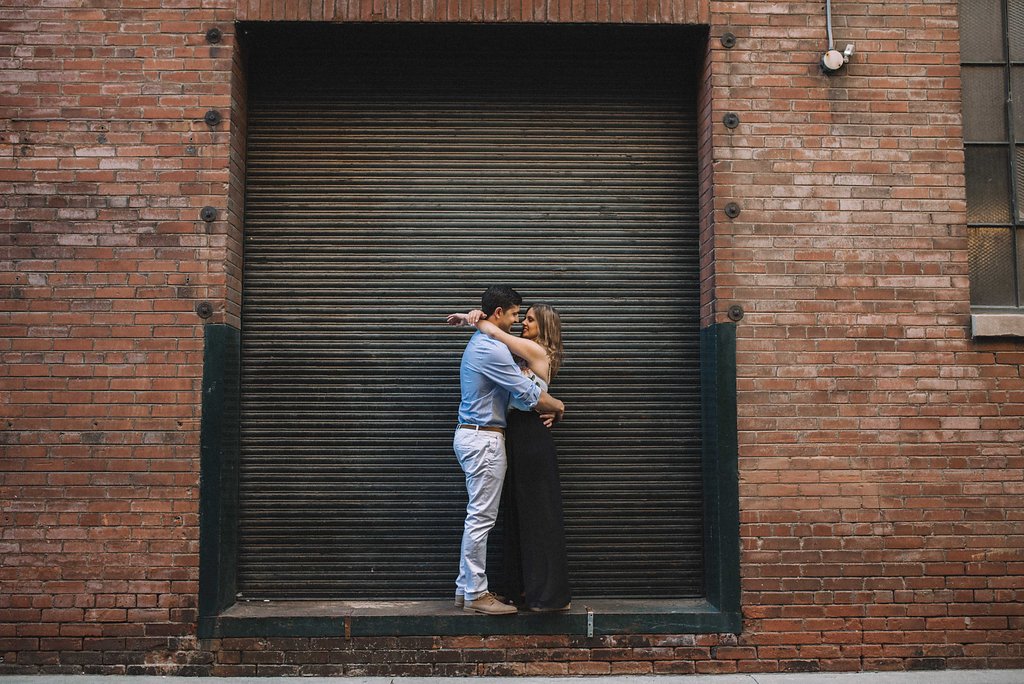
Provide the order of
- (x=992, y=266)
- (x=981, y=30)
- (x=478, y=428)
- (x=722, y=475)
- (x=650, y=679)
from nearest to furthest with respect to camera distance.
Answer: (x=650, y=679) < (x=478, y=428) < (x=722, y=475) < (x=992, y=266) < (x=981, y=30)

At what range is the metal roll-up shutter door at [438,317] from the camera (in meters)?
5.34

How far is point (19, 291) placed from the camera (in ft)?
16.4

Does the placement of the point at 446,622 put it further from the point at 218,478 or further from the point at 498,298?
the point at 498,298

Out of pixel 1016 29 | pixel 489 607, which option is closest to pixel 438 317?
pixel 489 607

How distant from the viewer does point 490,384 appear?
4.91 metres

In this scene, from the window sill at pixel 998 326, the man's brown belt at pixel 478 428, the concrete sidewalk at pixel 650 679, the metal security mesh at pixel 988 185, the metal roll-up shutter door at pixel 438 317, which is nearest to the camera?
the concrete sidewalk at pixel 650 679

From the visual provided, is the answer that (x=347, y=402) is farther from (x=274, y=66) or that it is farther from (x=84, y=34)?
(x=84, y=34)

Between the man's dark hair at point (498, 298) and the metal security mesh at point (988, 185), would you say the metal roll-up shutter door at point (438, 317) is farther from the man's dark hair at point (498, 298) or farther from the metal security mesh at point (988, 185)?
the metal security mesh at point (988, 185)

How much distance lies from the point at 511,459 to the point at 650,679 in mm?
1604

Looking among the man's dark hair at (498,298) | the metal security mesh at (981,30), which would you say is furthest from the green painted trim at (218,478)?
the metal security mesh at (981,30)

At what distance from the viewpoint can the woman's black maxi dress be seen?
4832 mm

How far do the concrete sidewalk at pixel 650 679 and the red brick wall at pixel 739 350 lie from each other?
0.07 metres

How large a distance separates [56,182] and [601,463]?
13.4 feet

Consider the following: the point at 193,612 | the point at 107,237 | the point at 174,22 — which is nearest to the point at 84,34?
the point at 174,22
